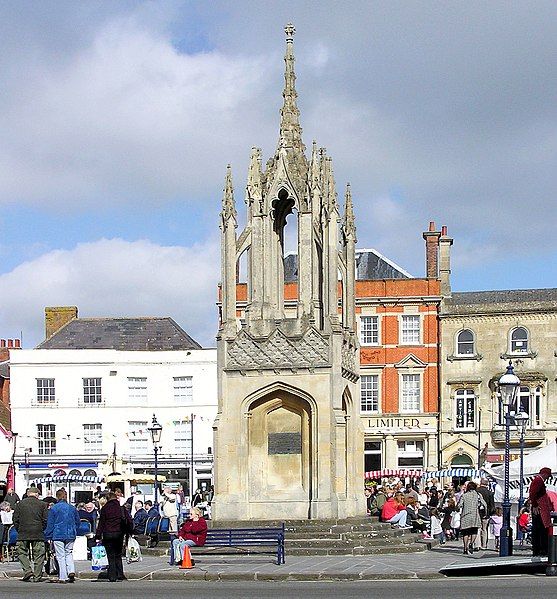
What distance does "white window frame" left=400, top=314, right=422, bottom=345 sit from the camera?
70.4m

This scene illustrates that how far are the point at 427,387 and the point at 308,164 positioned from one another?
39.5m

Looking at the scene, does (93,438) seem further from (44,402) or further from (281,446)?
(281,446)

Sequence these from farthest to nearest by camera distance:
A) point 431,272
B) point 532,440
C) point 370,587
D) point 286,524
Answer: point 431,272 < point 532,440 < point 286,524 < point 370,587

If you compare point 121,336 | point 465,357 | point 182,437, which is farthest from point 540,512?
point 121,336

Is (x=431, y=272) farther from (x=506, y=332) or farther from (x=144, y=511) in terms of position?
(x=144, y=511)

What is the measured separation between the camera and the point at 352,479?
31984 mm

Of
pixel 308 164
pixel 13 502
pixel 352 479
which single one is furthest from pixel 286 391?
pixel 13 502

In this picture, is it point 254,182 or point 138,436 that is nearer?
point 254,182

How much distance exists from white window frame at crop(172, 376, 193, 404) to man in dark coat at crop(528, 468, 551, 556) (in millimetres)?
43241

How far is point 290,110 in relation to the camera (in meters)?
32.7

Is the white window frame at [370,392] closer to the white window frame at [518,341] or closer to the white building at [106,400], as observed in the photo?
the white window frame at [518,341]

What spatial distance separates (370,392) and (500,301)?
833cm

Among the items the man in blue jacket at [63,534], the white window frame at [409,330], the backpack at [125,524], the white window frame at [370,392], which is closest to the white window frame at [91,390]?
the white window frame at [370,392]

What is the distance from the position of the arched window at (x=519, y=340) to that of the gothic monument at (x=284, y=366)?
37963mm
